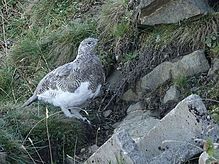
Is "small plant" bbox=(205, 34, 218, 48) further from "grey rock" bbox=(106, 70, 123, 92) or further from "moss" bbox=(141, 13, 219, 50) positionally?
"grey rock" bbox=(106, 70, 123, 92)

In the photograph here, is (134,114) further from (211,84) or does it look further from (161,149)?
(161,149)

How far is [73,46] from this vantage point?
24.3 ft

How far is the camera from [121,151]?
449cm

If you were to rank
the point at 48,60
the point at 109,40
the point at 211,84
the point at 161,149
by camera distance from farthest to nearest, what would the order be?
1. the point at 48,60
2. the point at 109,40
3. the point at 211,84
4. the point at 161,149

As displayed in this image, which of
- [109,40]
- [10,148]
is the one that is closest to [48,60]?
[109,40]

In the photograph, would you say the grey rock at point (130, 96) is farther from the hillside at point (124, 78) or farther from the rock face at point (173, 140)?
the rock face at point (173, 140)

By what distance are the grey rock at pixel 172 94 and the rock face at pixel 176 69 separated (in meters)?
0.12

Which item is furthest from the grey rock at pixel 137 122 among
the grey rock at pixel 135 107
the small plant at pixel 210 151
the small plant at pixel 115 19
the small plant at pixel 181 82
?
the small plant at pixel 210 151

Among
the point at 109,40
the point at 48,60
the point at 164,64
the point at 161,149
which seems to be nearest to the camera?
the point at 161,149

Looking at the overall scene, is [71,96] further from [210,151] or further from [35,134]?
[210,151]

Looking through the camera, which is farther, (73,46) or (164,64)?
(73,46)

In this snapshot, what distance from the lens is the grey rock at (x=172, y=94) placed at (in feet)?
19.4

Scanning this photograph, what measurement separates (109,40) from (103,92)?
0.70 m

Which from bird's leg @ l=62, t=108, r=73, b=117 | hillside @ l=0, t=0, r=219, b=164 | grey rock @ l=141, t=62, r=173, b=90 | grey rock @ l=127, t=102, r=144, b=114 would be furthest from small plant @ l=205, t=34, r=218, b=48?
bird's leg @ l=62, t=108, r=73, b=117
